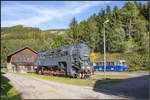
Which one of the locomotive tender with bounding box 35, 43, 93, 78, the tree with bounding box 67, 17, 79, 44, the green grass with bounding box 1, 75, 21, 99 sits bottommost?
the green grass with bounding box 1, 75, 21, 99

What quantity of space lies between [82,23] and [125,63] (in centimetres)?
4389

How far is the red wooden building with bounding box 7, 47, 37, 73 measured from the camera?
174ft

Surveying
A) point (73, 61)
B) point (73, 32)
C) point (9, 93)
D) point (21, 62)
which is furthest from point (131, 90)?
point (73, 32)

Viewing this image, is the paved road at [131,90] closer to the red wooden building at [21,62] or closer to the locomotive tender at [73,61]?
the locomotive tender at [73,61]

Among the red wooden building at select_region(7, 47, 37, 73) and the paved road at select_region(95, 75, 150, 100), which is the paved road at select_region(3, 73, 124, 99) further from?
the red wooden building at select_region(7, 47, 37, 73)

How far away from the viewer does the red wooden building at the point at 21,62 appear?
5289 centimetres

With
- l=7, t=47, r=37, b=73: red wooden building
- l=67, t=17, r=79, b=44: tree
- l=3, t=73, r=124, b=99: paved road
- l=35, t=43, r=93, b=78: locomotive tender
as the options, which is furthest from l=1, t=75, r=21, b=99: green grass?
l=67, t=17, r=79, b=44: tree

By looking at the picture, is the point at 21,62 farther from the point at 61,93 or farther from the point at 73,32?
the point at 61,93

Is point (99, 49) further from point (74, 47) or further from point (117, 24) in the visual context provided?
point (74, 47)

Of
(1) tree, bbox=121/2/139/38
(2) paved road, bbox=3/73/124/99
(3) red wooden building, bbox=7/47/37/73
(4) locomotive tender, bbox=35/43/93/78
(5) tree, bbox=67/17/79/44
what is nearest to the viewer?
(2) paved road, bbox=3/73/124/99

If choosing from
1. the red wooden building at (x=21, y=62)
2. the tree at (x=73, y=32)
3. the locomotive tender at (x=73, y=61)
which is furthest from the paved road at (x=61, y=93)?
the tree at (x=73, y=32)

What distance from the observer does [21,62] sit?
53625 mm

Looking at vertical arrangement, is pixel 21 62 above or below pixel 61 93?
above

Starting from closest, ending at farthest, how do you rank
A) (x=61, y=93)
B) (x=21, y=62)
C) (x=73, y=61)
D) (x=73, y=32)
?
(x=61, y=93), (x=73, y=61), (x=21, y=62), (x=73, y=32)
